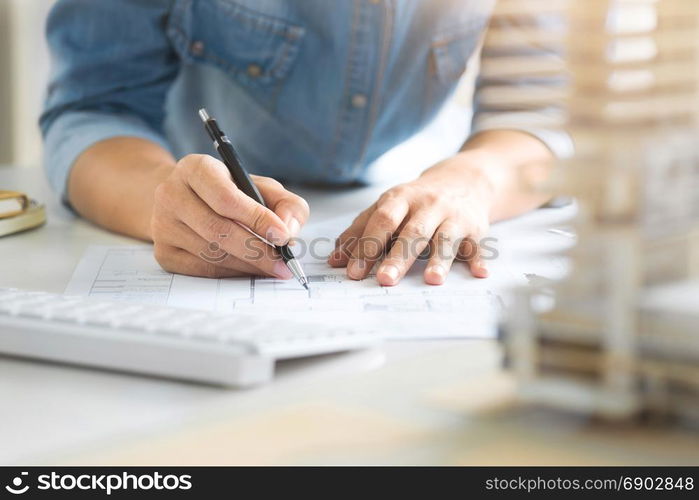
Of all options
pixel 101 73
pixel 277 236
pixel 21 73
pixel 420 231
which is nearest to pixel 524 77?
pixel 420 231

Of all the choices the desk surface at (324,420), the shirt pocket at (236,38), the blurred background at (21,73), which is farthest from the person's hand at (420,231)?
the blurred background at (21,73)

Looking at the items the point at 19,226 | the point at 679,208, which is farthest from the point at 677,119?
the point at 19,226

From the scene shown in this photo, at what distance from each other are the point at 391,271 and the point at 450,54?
0.53m

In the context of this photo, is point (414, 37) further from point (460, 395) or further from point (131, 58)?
point (460, 395)

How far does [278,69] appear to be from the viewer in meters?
1.15

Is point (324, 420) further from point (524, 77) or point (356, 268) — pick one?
point (524, 77)

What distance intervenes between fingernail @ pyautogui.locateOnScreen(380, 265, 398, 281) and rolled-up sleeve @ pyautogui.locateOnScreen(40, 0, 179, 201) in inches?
18.7

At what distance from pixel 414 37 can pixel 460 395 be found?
78cm

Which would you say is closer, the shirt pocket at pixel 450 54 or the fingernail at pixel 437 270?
the fingernail at pixel 437 270

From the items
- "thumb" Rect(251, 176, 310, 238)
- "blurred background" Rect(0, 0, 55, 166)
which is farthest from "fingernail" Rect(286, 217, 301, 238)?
"blurred background" Rect(0, 0, 55, 166)

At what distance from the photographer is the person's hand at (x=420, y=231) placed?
0.75 metres

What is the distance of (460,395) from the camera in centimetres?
45

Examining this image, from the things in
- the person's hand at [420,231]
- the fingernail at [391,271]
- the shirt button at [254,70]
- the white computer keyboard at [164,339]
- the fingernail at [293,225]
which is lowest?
the shirt button at [254,70]

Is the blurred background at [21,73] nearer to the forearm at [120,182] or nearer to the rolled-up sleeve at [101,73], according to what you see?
the rolled-up sleeve at [101,73]
